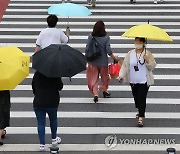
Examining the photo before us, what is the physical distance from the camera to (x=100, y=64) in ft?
39.9

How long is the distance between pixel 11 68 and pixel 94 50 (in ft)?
10.1

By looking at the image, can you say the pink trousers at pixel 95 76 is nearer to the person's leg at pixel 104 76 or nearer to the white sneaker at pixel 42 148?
the person's leg at pixel 104 76

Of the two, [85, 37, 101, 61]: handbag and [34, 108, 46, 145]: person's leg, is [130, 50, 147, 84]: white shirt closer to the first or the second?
[85, 37, 101, 61]: handbag

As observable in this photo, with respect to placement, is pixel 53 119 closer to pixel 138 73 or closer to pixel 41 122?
pixel 41 122

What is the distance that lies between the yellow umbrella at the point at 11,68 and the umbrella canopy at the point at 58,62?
23 cm

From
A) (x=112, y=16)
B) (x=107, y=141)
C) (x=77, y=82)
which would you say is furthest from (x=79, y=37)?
(x=107, y=141)

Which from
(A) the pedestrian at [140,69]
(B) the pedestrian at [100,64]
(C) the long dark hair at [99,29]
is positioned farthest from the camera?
(B) the pedestrian at [100,64]

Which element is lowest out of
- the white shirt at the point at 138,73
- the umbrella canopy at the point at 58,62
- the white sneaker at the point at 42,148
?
the white sneaker at the point at 42,148

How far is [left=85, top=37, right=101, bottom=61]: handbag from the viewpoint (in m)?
12.0

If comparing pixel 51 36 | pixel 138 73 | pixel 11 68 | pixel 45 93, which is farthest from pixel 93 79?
pixel 11 68

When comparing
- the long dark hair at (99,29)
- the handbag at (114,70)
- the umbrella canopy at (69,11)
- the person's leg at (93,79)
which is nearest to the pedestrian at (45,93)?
the long dark hair at (99,29)

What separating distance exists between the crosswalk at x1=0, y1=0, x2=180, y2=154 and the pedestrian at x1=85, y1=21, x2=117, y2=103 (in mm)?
308

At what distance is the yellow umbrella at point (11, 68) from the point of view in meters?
9.19

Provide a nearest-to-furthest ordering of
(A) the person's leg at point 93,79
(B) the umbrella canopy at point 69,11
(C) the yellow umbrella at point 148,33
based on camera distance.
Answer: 1. (C) the yellow umbrella at point 148,33
2. (A) the person's leg at point 93,79
3. (B) the umbrella canopy at point 69,11
